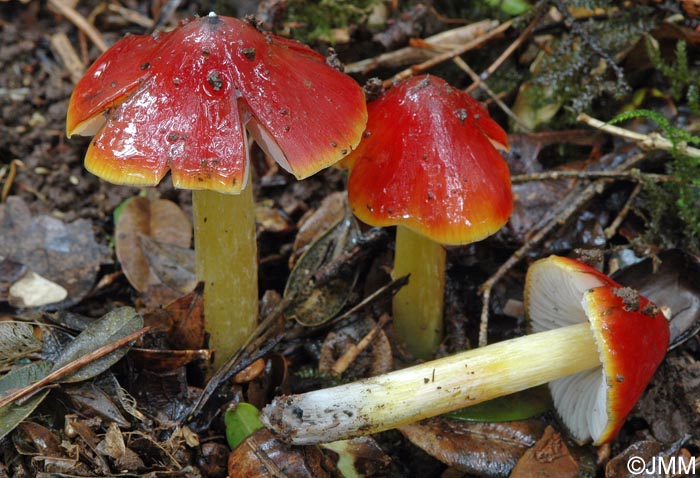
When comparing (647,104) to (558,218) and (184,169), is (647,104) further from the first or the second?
(184,169)

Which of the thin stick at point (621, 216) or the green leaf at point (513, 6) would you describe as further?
the green leaf at point (513, 6)

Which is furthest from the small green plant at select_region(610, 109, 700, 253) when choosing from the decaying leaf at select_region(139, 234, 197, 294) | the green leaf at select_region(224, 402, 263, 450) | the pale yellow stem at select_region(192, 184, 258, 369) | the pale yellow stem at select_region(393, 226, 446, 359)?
the decaying leaf at select_region(139, 234, 197, 294)

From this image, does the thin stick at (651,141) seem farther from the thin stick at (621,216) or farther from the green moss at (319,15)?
the green moss at (319,15)

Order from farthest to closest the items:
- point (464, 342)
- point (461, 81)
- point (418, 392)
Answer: point (461, 81) → point (464, 342) → point (418, 392)

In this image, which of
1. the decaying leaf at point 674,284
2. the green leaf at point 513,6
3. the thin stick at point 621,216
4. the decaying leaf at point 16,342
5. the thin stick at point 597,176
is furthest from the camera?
the green leaf at point 513,6

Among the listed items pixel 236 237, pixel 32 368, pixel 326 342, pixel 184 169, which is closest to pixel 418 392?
pixel 326 342

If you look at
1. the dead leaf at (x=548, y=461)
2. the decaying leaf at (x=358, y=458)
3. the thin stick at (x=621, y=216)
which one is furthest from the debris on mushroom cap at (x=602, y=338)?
the decaying leaf at (x=358, y=458)
